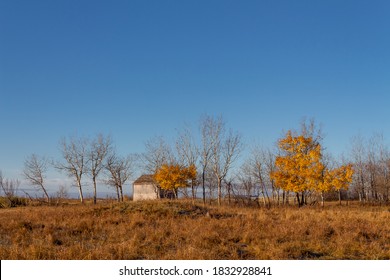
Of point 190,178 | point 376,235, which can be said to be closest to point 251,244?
point 376,235

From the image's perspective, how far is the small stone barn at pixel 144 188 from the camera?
4953 centimetres

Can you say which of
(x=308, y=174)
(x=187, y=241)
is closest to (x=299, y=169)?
(x=308, y=174)

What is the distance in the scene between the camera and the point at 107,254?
28.1 ft

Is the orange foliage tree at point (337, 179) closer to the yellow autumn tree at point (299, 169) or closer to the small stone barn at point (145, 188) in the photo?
the yellow autumn tree at point (299, 169)

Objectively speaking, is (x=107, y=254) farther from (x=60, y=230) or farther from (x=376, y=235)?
(x=376, y=235)

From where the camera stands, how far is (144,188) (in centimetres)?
5041

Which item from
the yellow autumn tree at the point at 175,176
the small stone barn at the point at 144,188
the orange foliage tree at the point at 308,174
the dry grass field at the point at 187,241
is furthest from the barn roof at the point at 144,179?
the dry grass field at the point at 187,241

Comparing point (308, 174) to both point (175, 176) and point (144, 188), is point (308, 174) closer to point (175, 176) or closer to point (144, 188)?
point (175, 176)

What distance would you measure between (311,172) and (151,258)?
80.6 ft

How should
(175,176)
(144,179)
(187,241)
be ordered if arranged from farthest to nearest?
(144,179), (175,176), (187,241)

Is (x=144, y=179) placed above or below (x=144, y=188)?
above

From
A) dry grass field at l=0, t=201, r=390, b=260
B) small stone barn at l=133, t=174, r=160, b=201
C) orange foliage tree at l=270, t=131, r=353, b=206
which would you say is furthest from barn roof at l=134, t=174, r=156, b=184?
dry grass field at l=0, t=201, r=390, b=260

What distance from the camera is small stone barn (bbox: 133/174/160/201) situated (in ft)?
163

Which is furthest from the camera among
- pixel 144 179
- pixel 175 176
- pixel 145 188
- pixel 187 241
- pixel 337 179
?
pixel 144 179
